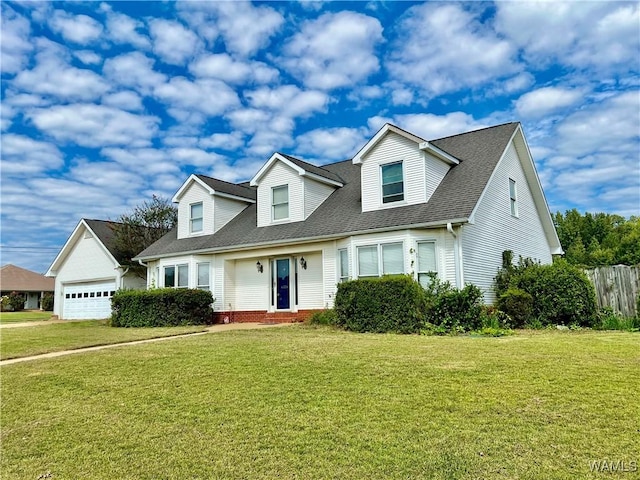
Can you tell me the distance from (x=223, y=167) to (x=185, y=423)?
84.4ft

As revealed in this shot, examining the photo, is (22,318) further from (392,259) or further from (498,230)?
(498,230)

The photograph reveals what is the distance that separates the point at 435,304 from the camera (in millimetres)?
13242

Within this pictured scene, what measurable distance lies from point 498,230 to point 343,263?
589 centimetres

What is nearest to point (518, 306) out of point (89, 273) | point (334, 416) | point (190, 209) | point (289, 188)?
point (289, 188)

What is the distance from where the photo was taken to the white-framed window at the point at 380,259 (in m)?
15.3

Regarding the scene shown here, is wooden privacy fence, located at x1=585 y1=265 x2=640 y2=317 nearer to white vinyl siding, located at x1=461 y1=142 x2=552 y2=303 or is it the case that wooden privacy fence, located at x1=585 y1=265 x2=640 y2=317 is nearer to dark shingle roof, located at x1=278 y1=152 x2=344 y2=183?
white vinyl siding, located at x1=461 y1=142 x2=552 y2=303

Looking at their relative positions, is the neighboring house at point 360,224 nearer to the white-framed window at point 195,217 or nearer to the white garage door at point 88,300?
the white-framed window at point 195,217

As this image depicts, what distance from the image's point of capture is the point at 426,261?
49.2 ft

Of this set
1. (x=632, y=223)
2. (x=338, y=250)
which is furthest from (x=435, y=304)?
(x=632, y=223)

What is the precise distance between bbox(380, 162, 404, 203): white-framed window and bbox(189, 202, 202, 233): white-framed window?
33.2ft

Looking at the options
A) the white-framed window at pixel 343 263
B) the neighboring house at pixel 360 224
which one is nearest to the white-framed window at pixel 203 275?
the neighboring house at pixel 360 224

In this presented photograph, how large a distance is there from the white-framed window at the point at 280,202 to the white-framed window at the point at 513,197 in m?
9.10

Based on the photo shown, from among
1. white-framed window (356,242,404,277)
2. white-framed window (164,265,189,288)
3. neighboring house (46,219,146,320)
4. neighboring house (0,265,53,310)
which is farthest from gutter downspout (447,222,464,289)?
neighboring house (0,265,53,310)

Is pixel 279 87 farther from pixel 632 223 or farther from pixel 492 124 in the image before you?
pixel 632 223
